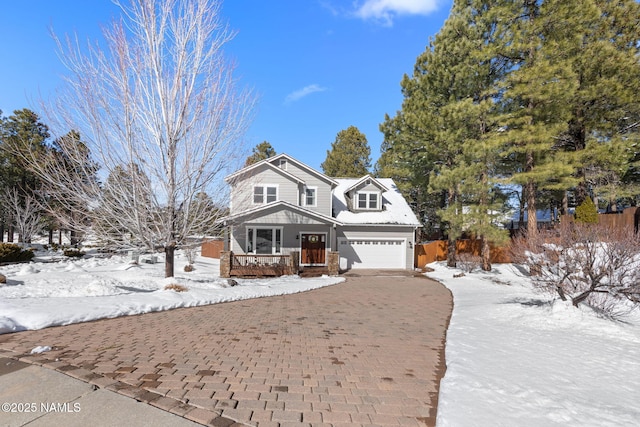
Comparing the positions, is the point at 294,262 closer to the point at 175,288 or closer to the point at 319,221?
the point at 319,221

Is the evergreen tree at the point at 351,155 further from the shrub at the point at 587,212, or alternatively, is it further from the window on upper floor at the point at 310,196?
the shrub at the point at 587,212

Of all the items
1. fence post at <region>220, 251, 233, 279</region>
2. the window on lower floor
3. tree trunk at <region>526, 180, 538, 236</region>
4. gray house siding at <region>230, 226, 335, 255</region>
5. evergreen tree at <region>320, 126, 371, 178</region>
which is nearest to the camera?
tree trunk at <region>526, 180, 538, 236</region>

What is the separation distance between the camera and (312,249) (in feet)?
59.4

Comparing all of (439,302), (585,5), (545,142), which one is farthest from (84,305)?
(585,5)

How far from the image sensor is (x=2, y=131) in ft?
80.2

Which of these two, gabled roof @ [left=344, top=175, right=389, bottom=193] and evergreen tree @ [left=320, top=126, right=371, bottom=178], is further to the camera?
evergreen tree @ [left=320, top=126, right=371, bottom=178]

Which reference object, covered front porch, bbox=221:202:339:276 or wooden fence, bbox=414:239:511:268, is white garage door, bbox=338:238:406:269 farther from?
wooden fence, bbox=414:239:511:268

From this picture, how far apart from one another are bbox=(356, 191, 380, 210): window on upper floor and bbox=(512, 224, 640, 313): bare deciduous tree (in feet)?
42.2

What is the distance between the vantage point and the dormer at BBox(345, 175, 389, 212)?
20594 millimetres

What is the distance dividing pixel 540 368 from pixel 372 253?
15004mm

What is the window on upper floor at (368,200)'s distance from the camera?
67.8 ft

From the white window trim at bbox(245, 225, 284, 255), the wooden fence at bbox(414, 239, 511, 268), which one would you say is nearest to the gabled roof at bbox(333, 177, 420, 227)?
the wooden fence at bbox(414, 239, 511, 268)

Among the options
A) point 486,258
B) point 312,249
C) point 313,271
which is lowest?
point 313,271

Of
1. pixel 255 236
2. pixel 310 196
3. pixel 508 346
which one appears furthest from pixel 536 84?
pixel 255 236
